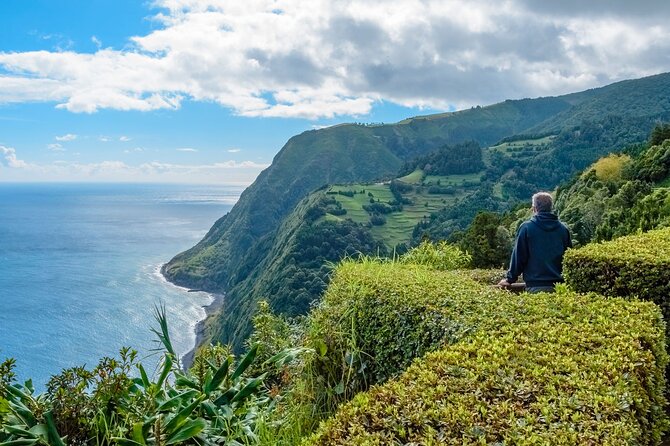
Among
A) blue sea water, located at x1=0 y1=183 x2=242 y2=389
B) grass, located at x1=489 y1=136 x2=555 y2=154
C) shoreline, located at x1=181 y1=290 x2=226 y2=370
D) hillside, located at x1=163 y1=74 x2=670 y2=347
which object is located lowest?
shoreline, located at x1=181 y1=290 x2=226 y2=370

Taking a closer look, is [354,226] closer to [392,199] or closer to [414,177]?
[392,199]

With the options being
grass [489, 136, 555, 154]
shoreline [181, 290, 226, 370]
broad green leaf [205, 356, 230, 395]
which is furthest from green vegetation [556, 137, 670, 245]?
grass [489, 136, 555, 154]

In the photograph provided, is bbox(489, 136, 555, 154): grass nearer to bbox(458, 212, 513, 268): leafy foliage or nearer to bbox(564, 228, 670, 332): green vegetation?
bbox(458, 212, 513, 268): leafy foliage

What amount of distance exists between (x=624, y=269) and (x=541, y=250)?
1060mm

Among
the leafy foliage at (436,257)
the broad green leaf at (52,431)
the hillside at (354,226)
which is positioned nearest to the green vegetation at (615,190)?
the leafy foliage at (436,257)

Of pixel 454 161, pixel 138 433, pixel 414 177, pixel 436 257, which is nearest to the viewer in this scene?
pixel 138 433

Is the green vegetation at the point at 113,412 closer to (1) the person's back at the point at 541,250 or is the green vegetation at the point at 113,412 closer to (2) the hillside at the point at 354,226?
(1) the person's back at the point at 541,250

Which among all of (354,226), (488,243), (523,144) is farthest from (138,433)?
(523,144)

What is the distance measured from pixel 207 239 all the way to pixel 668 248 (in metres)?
175

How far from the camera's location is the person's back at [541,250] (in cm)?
649

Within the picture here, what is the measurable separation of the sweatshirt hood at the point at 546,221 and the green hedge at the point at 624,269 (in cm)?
46

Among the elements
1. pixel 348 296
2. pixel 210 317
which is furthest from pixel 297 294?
pixel 348 296

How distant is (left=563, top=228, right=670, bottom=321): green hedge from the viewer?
17.6ft

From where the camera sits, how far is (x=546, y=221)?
6.54m
